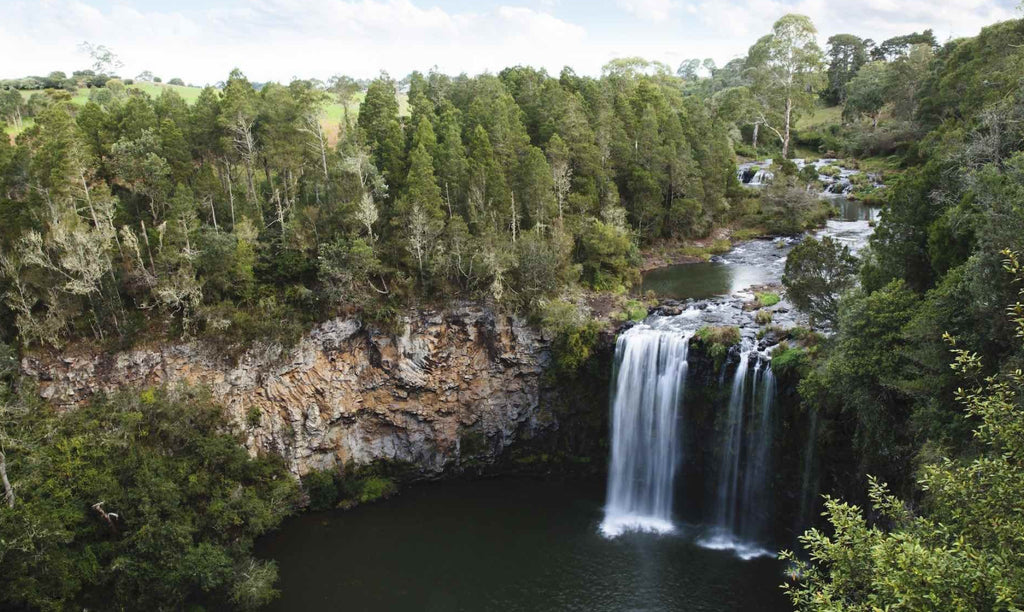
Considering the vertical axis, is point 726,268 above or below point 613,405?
above

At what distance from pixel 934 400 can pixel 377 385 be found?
1149 inches

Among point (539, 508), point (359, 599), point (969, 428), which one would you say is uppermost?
point (969, 428)

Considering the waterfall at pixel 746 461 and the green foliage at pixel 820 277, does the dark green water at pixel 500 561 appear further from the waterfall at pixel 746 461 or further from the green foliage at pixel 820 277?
the green foliage at pixel 820 277

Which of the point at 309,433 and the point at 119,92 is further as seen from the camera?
the point at 119,92

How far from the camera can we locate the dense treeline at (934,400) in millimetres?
10969

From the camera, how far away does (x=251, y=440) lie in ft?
120

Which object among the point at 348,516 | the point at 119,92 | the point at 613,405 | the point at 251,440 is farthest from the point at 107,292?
the point at 119,92

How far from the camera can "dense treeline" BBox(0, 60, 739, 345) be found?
36.1m

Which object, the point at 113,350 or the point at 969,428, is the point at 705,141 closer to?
the point at 969,428

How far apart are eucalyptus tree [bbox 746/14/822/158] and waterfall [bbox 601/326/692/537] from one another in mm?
58051

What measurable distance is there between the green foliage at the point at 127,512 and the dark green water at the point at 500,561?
137 inches

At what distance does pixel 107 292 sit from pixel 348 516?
63.5 ft

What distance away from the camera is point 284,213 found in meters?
44.3

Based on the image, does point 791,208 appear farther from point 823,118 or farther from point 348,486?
point 823,118
